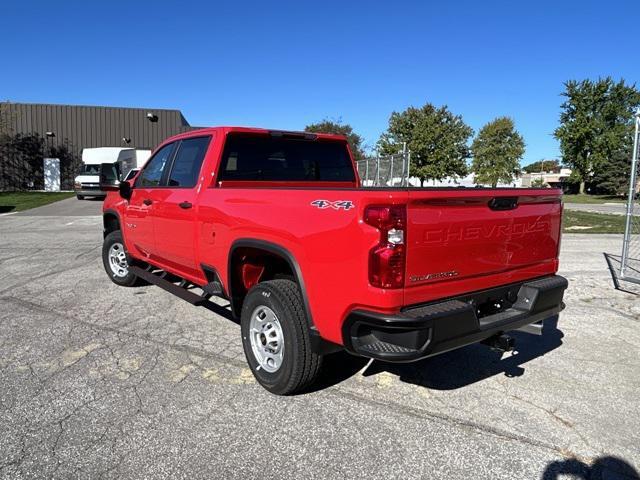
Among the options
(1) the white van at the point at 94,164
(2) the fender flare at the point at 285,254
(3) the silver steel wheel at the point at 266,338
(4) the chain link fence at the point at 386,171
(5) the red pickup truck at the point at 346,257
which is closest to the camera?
(5) the red pickup truck at the point at 346,257

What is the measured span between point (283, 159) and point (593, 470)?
3514 mm

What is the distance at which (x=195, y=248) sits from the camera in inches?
176

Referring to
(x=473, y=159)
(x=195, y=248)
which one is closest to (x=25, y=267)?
(x=195, y=248)

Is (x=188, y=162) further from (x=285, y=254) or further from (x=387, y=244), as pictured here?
(x=387, y=244)

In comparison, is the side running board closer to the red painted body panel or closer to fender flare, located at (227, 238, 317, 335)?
the red painted body panel

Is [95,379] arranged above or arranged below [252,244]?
below

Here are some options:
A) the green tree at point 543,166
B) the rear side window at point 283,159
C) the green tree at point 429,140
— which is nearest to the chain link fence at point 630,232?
the rear side window at point 283,159

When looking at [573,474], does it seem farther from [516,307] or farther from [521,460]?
[516,307]

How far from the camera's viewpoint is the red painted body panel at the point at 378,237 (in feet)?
8.98

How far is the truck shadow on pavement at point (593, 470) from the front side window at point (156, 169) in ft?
14.6

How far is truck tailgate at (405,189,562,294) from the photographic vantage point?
277 centimetres

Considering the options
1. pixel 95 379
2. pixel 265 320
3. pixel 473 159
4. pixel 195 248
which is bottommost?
pixel 95 379

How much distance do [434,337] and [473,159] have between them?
6064cm

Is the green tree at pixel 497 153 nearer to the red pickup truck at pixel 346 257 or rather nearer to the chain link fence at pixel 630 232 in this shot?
the chain link fence at pixel 630 232
